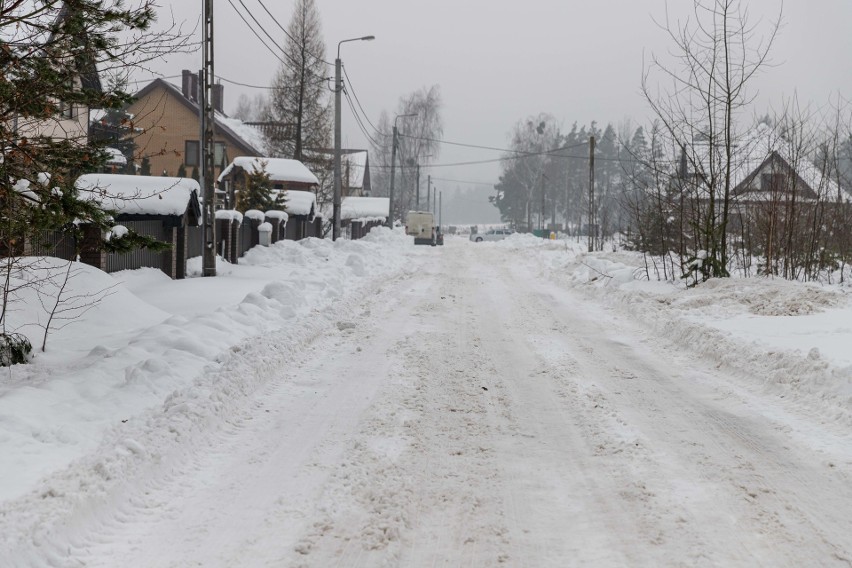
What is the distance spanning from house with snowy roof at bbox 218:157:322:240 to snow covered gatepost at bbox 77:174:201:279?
12.5 metres

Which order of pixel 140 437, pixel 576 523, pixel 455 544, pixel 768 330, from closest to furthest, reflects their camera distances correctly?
pixel 455 544
pixel 576 523
pixel 140 437
pixel 768 330

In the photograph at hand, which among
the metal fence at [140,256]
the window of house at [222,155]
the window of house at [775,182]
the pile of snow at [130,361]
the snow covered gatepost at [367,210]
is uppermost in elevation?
the window of house at [222,155]

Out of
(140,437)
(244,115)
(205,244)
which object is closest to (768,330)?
(140,437)

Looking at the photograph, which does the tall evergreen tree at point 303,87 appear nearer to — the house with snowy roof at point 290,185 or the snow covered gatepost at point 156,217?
the house with snowy roof at point 290,185

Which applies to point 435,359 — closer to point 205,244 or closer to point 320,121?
point 205,244

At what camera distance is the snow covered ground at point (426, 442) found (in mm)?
3758

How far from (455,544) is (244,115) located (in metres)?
124

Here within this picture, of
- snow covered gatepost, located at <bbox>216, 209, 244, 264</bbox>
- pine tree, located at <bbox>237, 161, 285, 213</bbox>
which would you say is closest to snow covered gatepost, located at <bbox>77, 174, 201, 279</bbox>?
snow covered gatepost, located at <bbox>216, 209, 244, 264</bbox>

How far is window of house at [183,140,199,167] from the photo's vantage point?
165 ft

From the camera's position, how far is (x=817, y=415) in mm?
6270

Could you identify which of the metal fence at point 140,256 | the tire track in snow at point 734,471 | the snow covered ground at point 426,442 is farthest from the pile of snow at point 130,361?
the tire track in snow at point 734,471

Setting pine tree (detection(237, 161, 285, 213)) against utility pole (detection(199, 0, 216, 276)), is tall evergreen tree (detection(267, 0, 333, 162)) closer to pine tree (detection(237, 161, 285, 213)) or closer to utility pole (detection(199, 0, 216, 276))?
pine tree (detection(237, 161, 285, 213))

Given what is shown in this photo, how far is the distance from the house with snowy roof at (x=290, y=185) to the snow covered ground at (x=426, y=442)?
2020cm

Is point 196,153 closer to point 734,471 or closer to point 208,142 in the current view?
point 208,142
